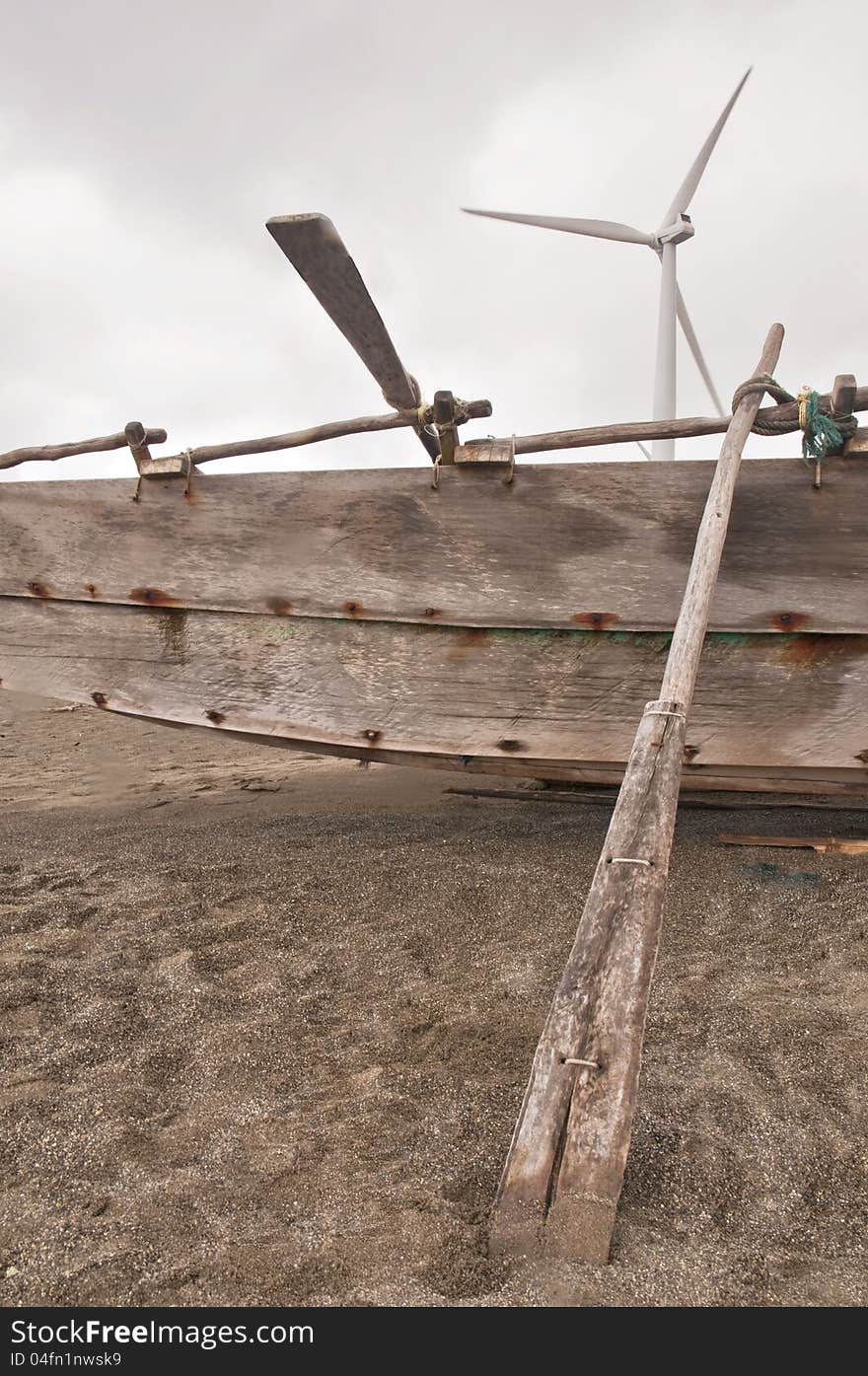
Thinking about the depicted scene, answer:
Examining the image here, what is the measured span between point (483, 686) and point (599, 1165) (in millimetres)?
2493

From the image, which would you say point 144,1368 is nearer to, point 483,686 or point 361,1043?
point 361,1043

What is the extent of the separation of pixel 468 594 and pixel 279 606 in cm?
85

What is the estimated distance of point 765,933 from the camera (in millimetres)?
2854

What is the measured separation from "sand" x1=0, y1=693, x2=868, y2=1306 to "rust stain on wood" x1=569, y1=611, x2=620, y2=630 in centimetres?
103

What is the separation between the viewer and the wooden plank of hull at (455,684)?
3.53 meters

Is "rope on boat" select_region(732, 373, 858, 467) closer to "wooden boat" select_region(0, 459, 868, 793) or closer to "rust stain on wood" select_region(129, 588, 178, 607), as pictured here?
"wooden boat" select_region(0, 459, 868, 793)

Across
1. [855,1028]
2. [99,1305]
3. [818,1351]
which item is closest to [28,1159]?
[99,1305]

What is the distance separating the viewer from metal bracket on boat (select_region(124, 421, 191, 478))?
3.82m

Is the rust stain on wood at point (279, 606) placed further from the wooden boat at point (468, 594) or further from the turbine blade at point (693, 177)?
the turbine blade at point (693, 177)

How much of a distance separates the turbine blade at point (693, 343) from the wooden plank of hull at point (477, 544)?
466 inches

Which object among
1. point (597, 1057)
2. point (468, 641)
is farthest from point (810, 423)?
point (597, 1057)

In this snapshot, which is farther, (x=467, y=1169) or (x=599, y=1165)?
(x=467, y=1169)

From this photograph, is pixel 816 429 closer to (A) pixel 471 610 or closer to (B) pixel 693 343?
(A) pixel 471 610

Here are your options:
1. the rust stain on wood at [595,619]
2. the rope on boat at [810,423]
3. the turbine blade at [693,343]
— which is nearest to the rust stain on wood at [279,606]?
the rust stain on wood at [595,619]
